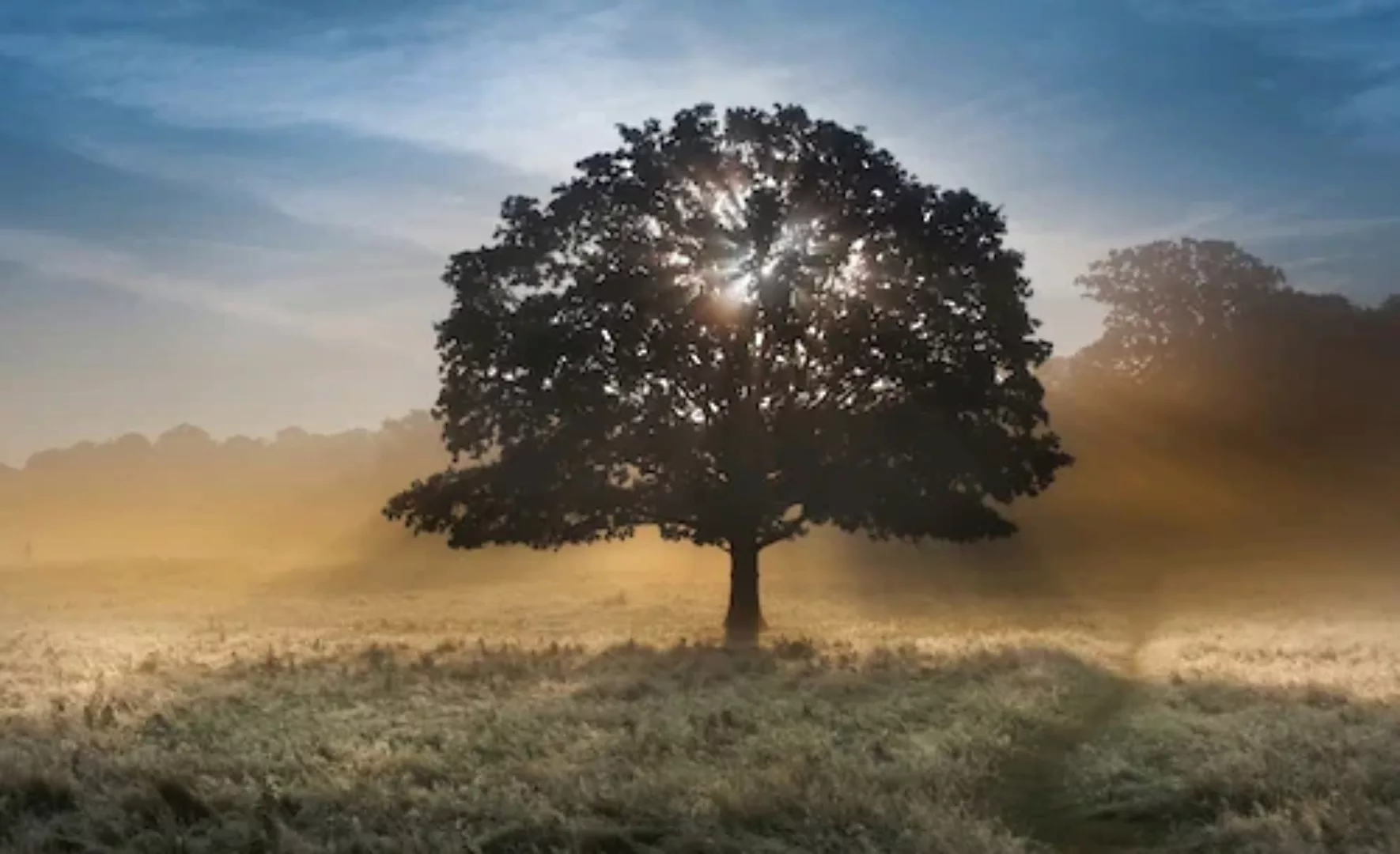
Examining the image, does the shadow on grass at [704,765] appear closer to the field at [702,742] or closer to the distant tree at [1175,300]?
the field at [702,742]

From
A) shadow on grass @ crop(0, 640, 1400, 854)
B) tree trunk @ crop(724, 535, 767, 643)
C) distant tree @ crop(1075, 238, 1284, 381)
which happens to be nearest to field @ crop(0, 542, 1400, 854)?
shadow on grass @ crop(0, 640, 1400, 854)

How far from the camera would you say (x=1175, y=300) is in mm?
88500

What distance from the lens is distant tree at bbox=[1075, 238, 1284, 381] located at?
87.8 meters

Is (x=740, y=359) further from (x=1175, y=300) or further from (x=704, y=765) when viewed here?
(x=1175, y=300)

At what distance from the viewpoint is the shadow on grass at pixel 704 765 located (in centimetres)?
1085

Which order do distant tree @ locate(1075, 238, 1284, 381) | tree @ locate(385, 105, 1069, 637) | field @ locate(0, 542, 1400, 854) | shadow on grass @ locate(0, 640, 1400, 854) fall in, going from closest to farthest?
shadow on grass @ locate(0, 640, 1400, 854)
field @ locate(0, 542, 1400, 854)
tree @ locate(385, 105, 1069, 637)
distant tree @ locate(1075, 238, 1284, 381)

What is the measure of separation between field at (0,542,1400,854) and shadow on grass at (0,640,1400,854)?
48mm

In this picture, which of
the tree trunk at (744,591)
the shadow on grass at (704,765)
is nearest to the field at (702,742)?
the shadow on grass at (704,765)

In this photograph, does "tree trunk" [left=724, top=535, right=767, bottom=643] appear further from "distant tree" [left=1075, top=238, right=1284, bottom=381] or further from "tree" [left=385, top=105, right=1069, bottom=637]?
"distant tree" [left=1075, top=238, right=1284, bottom=381]

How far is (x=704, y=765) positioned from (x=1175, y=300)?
272 feet

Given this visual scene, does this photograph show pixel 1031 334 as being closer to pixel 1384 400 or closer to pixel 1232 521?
pixel 1232 521

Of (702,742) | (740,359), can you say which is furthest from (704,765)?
(740,359)

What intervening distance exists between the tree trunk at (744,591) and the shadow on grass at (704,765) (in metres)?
11.8

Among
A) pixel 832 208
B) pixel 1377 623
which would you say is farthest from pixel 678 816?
pixel 1377 623
